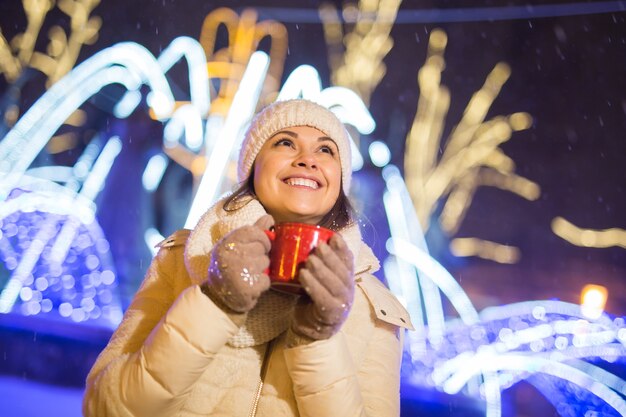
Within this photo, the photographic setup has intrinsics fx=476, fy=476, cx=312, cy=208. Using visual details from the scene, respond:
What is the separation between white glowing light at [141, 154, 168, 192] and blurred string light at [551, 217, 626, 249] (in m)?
4.63

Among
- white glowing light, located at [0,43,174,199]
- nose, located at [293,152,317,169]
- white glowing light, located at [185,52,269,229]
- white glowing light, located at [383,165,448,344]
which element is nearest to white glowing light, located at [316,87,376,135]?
white glowing light, located at [185,52,269,229]

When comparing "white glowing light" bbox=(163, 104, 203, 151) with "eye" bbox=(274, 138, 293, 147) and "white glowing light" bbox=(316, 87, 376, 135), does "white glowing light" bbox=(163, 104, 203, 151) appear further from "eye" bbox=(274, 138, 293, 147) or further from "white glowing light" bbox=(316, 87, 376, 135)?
"eye" bbox=(274, 138, 293, 147)

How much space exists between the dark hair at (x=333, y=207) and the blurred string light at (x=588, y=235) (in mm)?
5107

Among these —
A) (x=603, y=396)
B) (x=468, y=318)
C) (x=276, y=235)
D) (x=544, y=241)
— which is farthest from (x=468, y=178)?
(x=276, y=235)

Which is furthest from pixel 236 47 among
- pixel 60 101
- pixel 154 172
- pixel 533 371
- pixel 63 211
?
pixel 533 371

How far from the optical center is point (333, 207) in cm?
118

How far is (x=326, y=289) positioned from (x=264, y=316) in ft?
0.74

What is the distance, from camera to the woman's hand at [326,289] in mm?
723

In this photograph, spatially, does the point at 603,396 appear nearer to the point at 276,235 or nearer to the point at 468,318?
the point at 468,318

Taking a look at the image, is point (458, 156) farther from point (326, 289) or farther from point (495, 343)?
point (326, 289)

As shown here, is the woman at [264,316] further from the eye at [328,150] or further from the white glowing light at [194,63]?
the white glowing light at [194,63]

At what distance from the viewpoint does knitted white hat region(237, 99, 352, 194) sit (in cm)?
113

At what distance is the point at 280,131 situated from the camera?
1.13m

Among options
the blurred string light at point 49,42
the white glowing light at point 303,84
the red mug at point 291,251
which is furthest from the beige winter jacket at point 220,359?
the blurred string light at point 49,42
